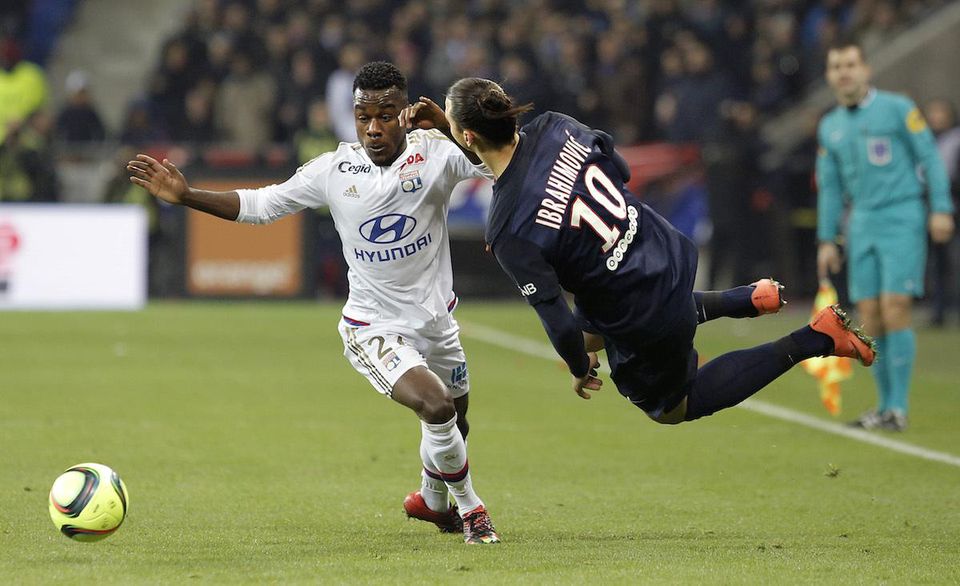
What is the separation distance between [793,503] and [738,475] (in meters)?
0.88

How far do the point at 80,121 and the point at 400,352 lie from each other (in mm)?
15255

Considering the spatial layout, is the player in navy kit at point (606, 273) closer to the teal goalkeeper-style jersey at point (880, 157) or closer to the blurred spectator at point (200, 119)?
the teal goalkeeper-style jersey at point (880, 157)

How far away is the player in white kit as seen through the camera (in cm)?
657

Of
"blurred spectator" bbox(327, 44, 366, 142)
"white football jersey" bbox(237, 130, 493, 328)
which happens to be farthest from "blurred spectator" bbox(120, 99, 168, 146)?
"white football jersey" bbox(237, 130, 493, 328)

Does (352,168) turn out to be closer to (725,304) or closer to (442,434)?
(442,434)

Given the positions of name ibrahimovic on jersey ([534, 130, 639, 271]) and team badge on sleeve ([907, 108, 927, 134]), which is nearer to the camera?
name ibrahimovic on jersey ([534, 130, 639, 271])

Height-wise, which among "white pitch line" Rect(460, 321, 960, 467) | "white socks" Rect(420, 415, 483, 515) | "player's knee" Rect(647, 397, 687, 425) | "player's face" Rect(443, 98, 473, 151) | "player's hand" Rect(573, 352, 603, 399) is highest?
"player's face" Rect(443, 98, 473, 151)

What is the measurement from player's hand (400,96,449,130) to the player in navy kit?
0.22m

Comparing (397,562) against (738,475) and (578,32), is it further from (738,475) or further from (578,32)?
(578,32)

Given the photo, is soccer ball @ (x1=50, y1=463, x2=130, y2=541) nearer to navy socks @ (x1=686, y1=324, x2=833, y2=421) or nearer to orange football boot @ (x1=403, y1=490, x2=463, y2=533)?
orange football boot @ (x1=403, y1=490, x2=463, y2=533)

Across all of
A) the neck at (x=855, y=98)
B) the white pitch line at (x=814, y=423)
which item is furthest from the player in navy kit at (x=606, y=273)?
the neck at (x=855, y=98)

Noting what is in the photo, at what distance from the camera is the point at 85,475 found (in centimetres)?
624

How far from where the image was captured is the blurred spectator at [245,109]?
829 inches

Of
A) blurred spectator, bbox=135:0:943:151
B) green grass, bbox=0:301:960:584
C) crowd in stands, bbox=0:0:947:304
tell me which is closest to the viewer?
green grass, bbox=0:301:960:584
